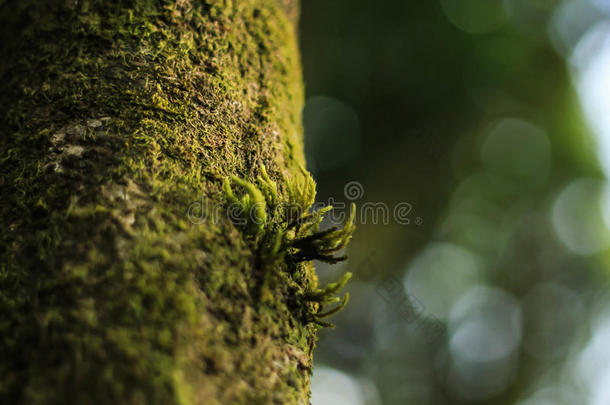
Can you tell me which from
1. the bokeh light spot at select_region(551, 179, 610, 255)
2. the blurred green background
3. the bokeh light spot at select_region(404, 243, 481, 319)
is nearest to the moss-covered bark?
the blurred green background

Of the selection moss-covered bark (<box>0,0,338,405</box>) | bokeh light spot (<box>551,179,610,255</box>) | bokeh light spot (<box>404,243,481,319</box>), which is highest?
bokeh light spot (<box>551,179,610,255</box>)

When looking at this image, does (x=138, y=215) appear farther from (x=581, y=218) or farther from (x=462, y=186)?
(x=581, y=218)

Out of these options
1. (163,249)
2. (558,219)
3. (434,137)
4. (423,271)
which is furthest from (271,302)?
(558,219)

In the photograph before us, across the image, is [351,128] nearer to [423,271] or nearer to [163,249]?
[423,271]

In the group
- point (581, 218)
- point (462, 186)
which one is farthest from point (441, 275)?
point (581, 218)

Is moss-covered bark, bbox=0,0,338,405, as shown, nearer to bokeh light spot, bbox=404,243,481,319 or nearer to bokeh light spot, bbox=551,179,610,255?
bokeh light spot, bbox=404,243,481,319

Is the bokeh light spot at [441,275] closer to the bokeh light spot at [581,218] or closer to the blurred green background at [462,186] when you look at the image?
the blurred green background at [462,186]
